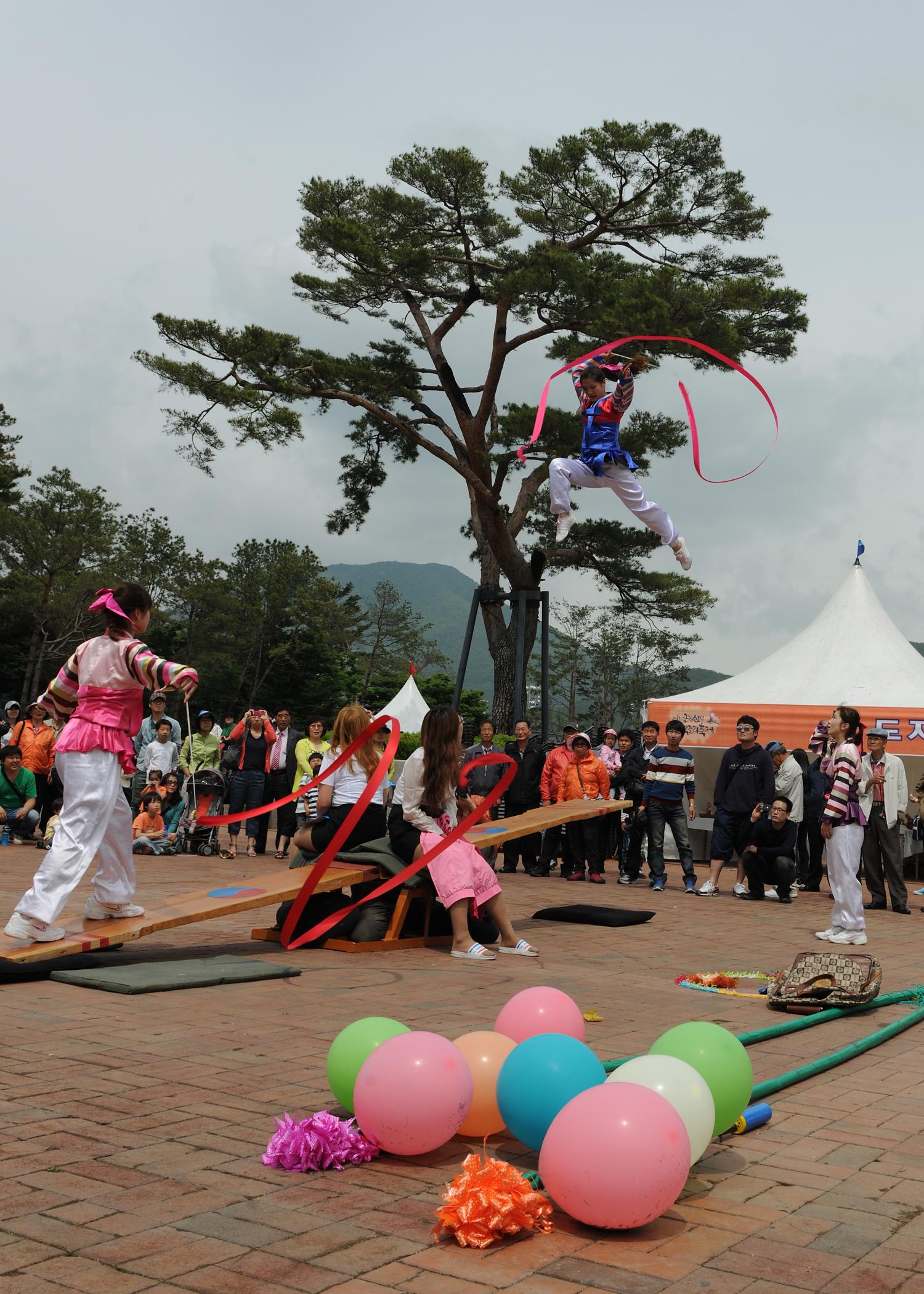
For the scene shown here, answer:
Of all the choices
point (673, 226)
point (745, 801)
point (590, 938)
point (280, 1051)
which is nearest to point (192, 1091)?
point (280, 1051)

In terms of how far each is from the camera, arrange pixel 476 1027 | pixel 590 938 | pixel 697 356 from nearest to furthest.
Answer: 1. pixel 476 1027
2. pixel 590 938
3. pixel 697 356

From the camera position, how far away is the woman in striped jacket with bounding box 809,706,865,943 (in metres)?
9.95

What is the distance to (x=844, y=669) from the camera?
19672 mm

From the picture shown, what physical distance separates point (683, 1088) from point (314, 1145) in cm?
112

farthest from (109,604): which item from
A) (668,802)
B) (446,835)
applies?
(668,802)

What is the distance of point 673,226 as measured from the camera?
23469mm

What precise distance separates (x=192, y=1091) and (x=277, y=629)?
56.0 m

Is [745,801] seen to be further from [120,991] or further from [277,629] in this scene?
[277,629]

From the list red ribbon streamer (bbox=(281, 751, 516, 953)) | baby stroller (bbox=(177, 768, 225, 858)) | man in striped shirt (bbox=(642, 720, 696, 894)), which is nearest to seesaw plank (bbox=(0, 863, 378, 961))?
red ribbon streamer (bbox=(281, 751, 516, 953))

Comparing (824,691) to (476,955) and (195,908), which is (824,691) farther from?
(195,908)

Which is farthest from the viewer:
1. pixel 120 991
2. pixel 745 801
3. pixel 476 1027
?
pixel 745 801

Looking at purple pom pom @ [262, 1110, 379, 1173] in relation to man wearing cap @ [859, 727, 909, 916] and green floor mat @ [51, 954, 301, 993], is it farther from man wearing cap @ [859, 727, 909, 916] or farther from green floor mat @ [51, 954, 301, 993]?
man wearing cap @ [859, 727, 909, 916]

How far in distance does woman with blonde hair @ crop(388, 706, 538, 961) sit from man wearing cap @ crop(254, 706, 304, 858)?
683cm

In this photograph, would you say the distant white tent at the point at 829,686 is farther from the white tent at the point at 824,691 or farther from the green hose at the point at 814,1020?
the green hose at the point at 814,1020
